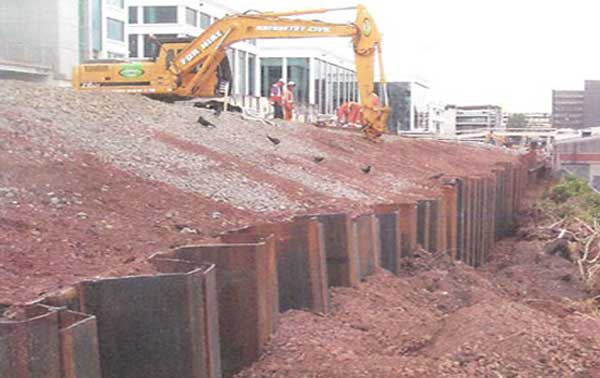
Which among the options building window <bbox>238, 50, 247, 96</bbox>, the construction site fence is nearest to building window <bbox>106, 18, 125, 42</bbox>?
building window <bbox>238, 50, 247, 96</bbox>

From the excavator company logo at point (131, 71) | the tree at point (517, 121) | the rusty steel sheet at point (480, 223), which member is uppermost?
the excavator company logo at point (131, 71)

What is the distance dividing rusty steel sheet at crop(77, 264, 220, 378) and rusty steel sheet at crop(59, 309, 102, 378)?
19.2 inches

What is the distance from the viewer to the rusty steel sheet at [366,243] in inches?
302

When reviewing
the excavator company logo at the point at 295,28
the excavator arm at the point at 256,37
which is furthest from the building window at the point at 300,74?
the excavator company logo at the point at 295,28

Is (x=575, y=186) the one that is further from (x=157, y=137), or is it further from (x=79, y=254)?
(x=79, y=254)

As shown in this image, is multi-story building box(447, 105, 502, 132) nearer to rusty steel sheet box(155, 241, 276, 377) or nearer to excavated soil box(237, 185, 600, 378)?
excavated soil box(237, 185, 600, 378)

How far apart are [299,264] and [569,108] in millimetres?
88495

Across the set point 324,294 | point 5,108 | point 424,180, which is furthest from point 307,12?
point 324,294

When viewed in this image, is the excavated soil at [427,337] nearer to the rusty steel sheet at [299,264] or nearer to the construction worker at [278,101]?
the rusty steel sheet at [299,264]

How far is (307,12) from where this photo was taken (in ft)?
75.7

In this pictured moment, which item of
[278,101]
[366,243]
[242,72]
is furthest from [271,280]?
[242,72]

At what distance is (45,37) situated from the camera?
4400 cm

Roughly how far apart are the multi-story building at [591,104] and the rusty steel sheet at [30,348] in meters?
80.5

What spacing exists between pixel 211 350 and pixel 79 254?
7.12ft
